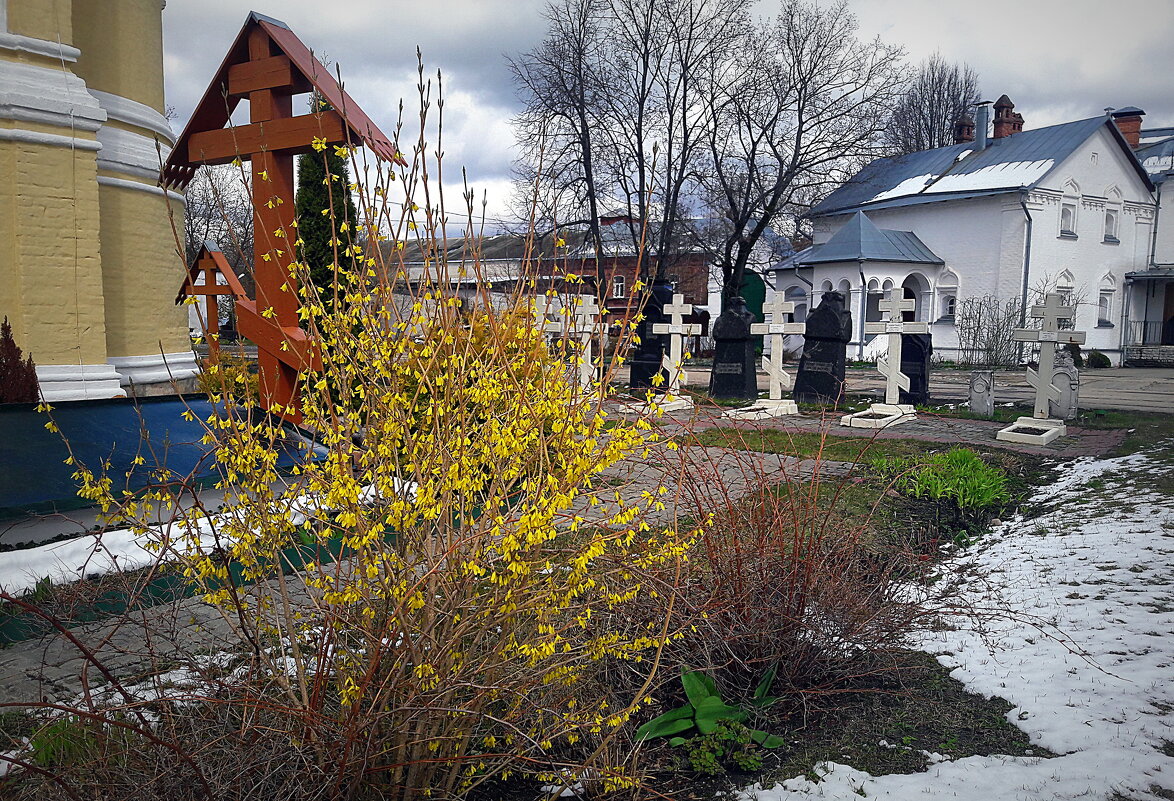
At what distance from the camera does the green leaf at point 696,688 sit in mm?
2846

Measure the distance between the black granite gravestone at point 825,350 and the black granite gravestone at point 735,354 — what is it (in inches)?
37.5

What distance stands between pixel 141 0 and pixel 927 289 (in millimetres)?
26505

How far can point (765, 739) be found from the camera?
2773 millimetres

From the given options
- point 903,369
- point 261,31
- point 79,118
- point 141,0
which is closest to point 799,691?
point 261,31

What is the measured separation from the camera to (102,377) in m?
7.38

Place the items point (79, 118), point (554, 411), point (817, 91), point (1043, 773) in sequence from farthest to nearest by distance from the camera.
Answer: point (817, 91) → point (79, 118) → point (1043, 773) → point (554, 411)

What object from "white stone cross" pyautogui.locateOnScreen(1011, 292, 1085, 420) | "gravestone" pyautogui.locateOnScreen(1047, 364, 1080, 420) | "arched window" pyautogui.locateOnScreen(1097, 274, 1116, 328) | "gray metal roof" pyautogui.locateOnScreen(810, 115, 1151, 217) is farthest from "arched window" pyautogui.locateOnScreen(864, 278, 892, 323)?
"white stone cross" pyautogui.locateOnScreen(1011, 292, 1085, 420)

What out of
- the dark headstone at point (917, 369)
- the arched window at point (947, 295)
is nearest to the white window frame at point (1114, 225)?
the arched window at point (947, 295)

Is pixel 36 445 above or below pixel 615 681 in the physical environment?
above

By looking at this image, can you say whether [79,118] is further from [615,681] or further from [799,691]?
[799,691]

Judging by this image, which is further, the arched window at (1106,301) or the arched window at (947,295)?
the arched window at (1106,301)

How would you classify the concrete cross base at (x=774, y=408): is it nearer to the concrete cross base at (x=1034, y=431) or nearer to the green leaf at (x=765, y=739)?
the concrete cross base at (x=1034, y=431)

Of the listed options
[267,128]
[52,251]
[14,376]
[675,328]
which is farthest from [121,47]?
[675,328]

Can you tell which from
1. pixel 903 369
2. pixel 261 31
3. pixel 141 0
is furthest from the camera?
pixel 903 369
